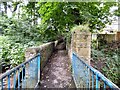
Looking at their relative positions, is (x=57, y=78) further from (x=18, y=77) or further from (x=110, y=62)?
(x=110, y=62)

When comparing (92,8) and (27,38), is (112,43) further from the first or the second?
(27,38)

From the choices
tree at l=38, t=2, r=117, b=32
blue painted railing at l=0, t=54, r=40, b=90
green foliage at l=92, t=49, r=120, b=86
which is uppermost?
tree at l=38, t=2, r=117, b=32

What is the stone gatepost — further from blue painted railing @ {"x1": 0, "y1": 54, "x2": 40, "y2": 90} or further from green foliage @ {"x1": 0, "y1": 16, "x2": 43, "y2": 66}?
green foliage @ {"x1": 0, "y1": 16, "x2": 43, "y2": 66}

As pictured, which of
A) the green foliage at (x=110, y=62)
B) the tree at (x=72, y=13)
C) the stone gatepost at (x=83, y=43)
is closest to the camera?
the stone gatepost at (x=83, y=43)

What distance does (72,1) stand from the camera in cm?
845

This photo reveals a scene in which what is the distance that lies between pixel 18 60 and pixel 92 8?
478cm

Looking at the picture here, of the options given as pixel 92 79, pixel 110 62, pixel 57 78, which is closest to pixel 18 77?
pixel 92 79

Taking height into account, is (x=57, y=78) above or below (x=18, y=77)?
below

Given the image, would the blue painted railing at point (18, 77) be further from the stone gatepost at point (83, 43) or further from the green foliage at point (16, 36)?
the green foliage at point (16, 36)

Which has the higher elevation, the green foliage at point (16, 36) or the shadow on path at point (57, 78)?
the green foliage at point (16, 36)

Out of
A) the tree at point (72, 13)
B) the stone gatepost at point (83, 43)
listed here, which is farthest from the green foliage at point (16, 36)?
the stone gatepost at point (83, 43)

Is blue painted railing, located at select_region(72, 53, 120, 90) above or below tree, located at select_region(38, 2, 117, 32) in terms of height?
below

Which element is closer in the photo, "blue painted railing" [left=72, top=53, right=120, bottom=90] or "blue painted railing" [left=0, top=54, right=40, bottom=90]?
"blue painted railing" [left=72, top=53, right=120, bottom=90]

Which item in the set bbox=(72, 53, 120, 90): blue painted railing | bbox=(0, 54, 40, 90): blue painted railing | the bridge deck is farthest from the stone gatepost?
bbox=(0, 54, 40, 90): blue painted railing
